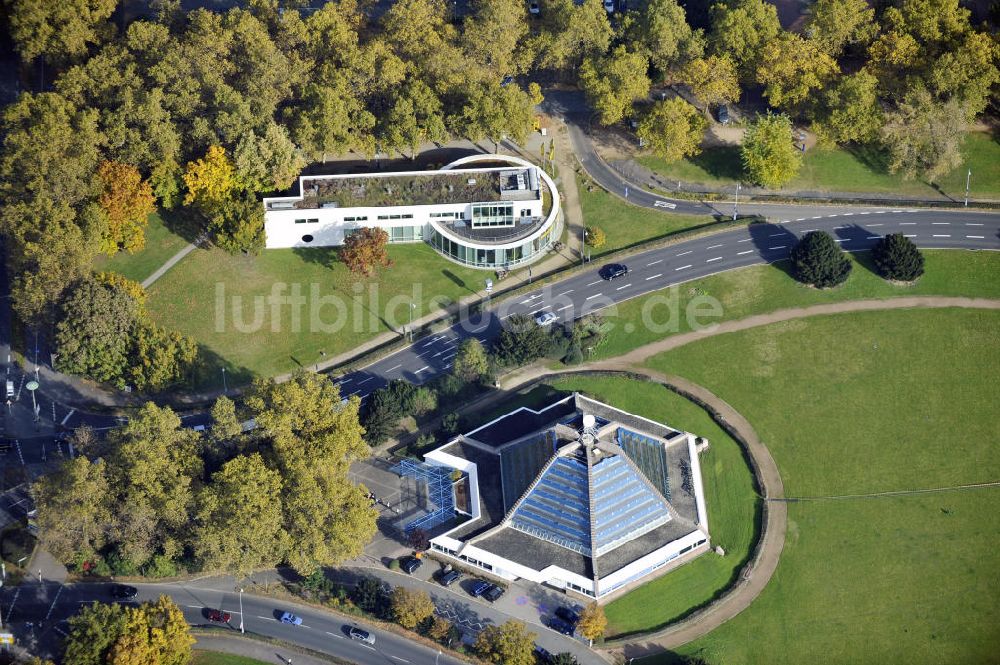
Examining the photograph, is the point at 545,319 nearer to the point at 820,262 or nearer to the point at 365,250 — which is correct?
the point at 365,250

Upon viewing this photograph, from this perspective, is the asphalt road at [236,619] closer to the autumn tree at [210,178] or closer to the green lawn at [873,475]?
the green lawn at [873,475]

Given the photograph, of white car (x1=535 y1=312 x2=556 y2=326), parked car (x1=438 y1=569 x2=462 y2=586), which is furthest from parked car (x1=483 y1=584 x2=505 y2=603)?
white car (x1=535 y1=312 x2=556 y2=326)

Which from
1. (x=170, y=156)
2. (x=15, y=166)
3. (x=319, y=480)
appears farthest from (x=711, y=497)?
(x=15, y=166)

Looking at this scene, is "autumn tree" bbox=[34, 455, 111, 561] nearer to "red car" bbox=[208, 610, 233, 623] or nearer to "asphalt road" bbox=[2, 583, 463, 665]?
"asphalt road" bbox=[2, 583, 463, 665]

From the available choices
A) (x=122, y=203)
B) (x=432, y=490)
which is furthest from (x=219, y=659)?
(x=122, y=203)

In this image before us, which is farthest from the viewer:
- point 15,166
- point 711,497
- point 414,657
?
point 15,166

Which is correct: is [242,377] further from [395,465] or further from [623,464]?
[623,464]
